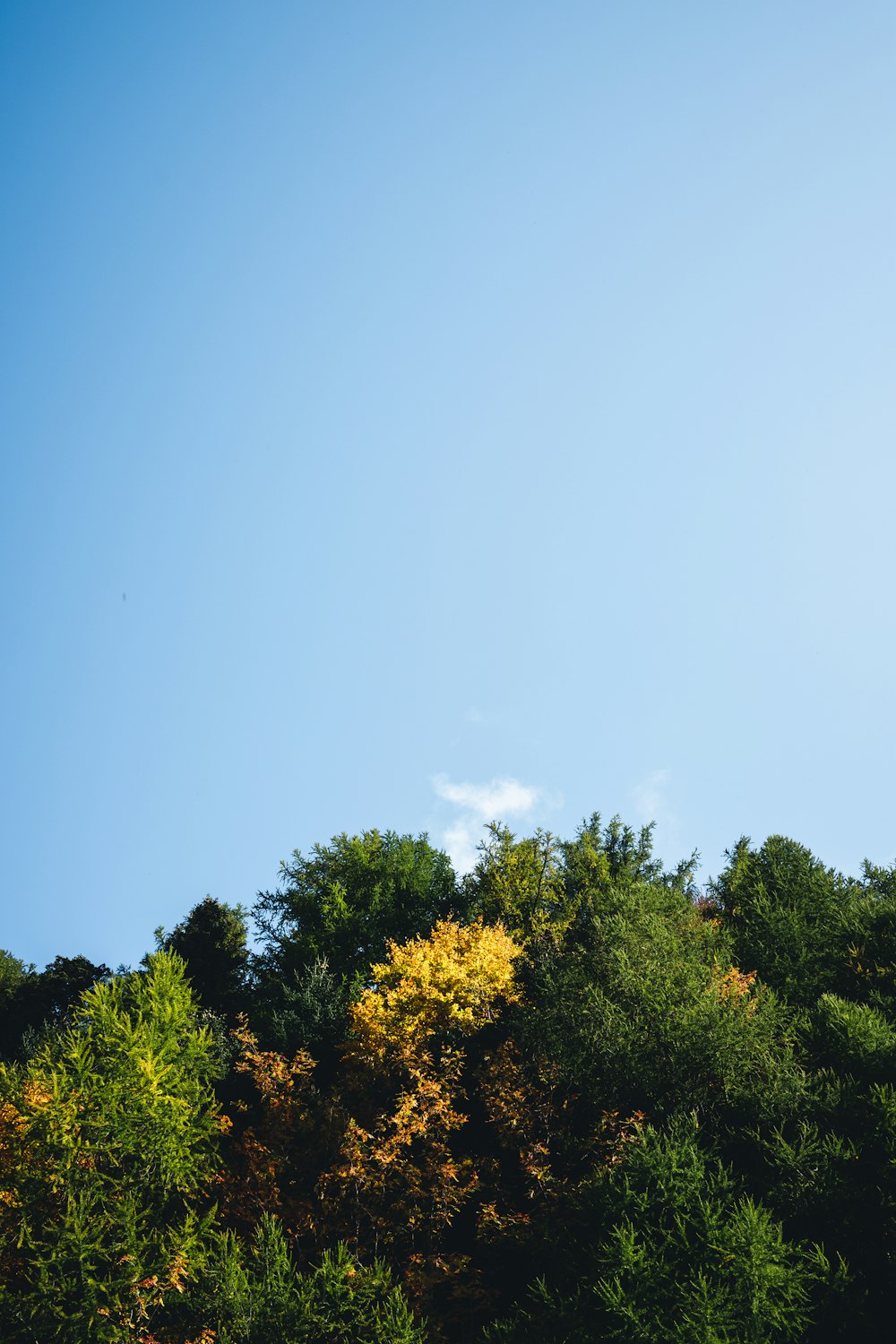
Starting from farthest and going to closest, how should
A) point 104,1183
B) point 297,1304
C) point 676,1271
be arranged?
point 104,1183 < point 297,1304 < point 676,1271

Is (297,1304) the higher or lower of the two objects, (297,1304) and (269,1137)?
the lower

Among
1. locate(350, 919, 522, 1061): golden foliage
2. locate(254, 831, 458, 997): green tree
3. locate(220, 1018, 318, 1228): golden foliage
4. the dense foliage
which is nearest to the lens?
the dense foliage

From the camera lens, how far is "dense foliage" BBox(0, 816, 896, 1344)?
1728cm

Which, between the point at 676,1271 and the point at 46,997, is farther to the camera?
the point at 46,997

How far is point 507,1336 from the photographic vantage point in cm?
1731

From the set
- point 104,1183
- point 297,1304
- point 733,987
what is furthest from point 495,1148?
point 104,1183

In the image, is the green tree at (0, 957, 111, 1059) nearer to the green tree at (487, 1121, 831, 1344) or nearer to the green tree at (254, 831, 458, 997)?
the green tree at (254, 831, 458, 997)

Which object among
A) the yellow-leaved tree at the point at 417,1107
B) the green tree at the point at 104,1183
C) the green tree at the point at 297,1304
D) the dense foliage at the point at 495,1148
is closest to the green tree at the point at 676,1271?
the dense foliage at the point at 495,1148

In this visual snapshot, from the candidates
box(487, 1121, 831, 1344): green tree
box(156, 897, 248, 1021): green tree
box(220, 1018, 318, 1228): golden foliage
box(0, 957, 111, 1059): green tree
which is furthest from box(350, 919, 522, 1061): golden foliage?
box(0, 957, 111, 1059): green tree

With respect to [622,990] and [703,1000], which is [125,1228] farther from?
[703,1000]

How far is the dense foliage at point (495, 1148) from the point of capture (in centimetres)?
1728

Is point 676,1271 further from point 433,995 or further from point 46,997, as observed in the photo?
point 46,997

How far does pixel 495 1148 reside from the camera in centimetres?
2455

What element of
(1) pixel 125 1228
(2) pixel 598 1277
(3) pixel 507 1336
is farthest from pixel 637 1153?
(1) pixel 125 1228
